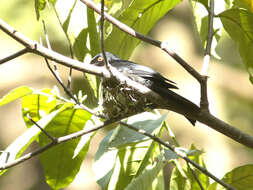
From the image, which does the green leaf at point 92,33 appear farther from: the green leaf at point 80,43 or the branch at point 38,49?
the branch at point 38,49

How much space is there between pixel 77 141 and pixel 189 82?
4.01 m

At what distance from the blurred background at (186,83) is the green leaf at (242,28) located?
371 cm

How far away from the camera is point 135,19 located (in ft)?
6.83

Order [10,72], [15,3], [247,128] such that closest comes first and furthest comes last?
[247,128] → [15,3] → [10,72]

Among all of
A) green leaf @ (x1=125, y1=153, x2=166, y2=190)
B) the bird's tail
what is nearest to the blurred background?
the bird's tail

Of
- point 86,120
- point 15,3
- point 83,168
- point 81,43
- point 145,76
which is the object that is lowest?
point 83,168

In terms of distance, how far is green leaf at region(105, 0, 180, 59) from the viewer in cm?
204

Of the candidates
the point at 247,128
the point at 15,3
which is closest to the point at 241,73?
the point at 247,128

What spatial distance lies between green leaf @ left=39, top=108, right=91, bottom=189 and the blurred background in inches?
148

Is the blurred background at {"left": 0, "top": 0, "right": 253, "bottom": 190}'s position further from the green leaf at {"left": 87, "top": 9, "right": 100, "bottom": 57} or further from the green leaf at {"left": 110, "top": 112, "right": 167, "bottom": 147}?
the green leaf at {"left": 87, "top": 9, "right": 100, "bottom": 57}

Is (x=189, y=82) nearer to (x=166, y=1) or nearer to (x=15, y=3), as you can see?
(x=15, y=3)

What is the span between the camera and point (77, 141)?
2.05 metres

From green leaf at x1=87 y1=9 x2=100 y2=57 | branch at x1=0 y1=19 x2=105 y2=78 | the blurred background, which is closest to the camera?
branch at x1=0 y1=19 x2=105 y2=78

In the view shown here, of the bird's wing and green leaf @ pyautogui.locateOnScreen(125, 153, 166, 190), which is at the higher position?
the bird's wing
